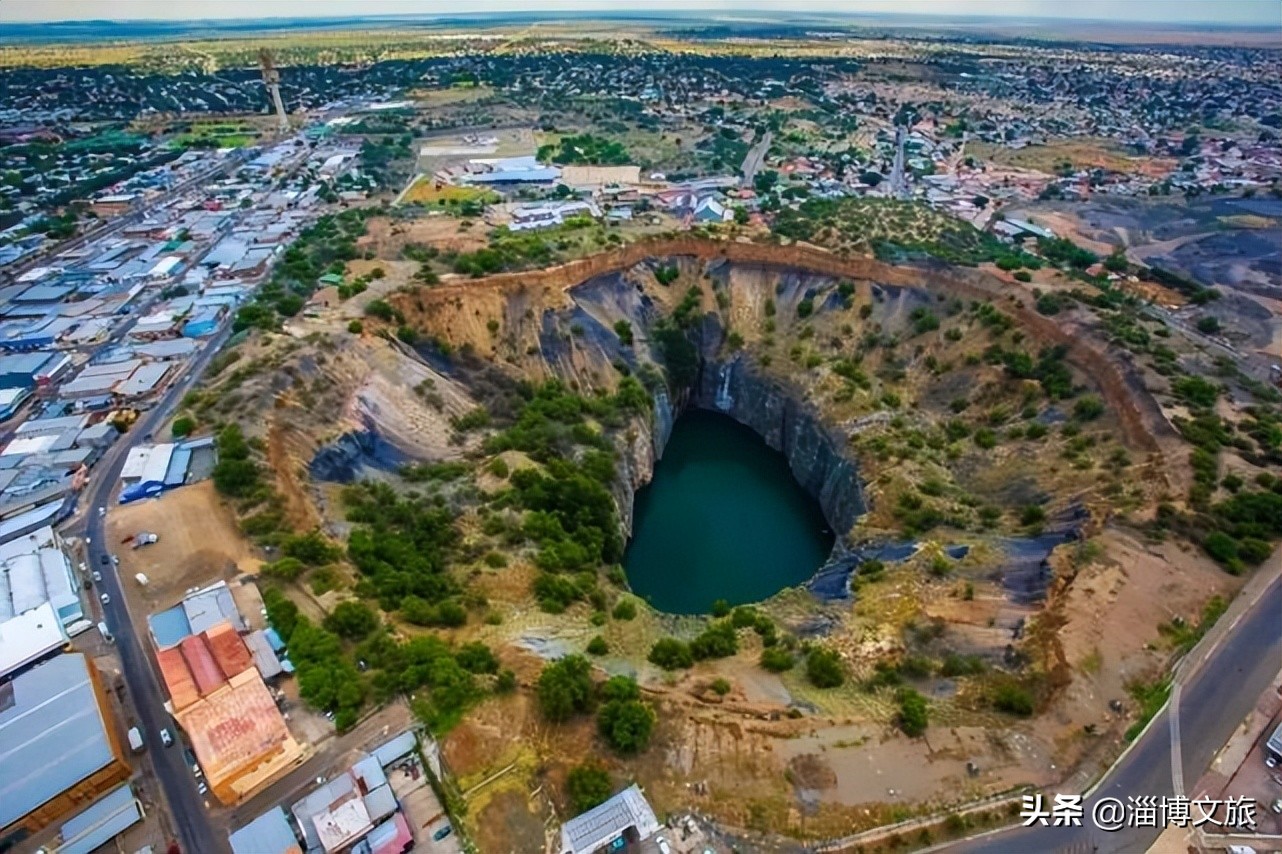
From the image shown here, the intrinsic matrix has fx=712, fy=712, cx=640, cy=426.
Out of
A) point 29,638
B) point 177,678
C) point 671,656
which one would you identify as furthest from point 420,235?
point 671,656

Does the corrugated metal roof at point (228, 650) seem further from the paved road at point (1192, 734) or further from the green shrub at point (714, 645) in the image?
the paved road at point (1192, 734)

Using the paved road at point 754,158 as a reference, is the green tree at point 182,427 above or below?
below

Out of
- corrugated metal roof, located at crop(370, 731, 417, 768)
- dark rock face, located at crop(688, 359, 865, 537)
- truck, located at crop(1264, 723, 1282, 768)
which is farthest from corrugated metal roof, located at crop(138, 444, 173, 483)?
truck, located at crop(1264, 723, 1282, 768)

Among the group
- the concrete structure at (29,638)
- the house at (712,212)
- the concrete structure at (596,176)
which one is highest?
the house at (712,212)

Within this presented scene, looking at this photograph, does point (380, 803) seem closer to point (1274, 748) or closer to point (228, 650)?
point (228, 650)

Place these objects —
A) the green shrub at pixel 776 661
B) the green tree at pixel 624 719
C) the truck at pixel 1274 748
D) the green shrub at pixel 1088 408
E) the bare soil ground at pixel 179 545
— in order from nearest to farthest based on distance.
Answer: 1. the truck at pixel 1274 748
2. the green tree at pixel 624 719
3. the green shrub at pixel 776 661
4. the bare soil ground at pixel 179 545
5. the green shrub at pixel 1088 408

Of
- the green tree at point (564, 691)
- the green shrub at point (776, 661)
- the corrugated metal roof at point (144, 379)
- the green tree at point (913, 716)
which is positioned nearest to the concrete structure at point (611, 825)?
the green tree at point (564, 691)

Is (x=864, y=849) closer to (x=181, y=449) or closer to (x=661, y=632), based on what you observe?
(x=661, y=632)

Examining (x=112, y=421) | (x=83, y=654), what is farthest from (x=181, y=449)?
(x=83, y=654)
